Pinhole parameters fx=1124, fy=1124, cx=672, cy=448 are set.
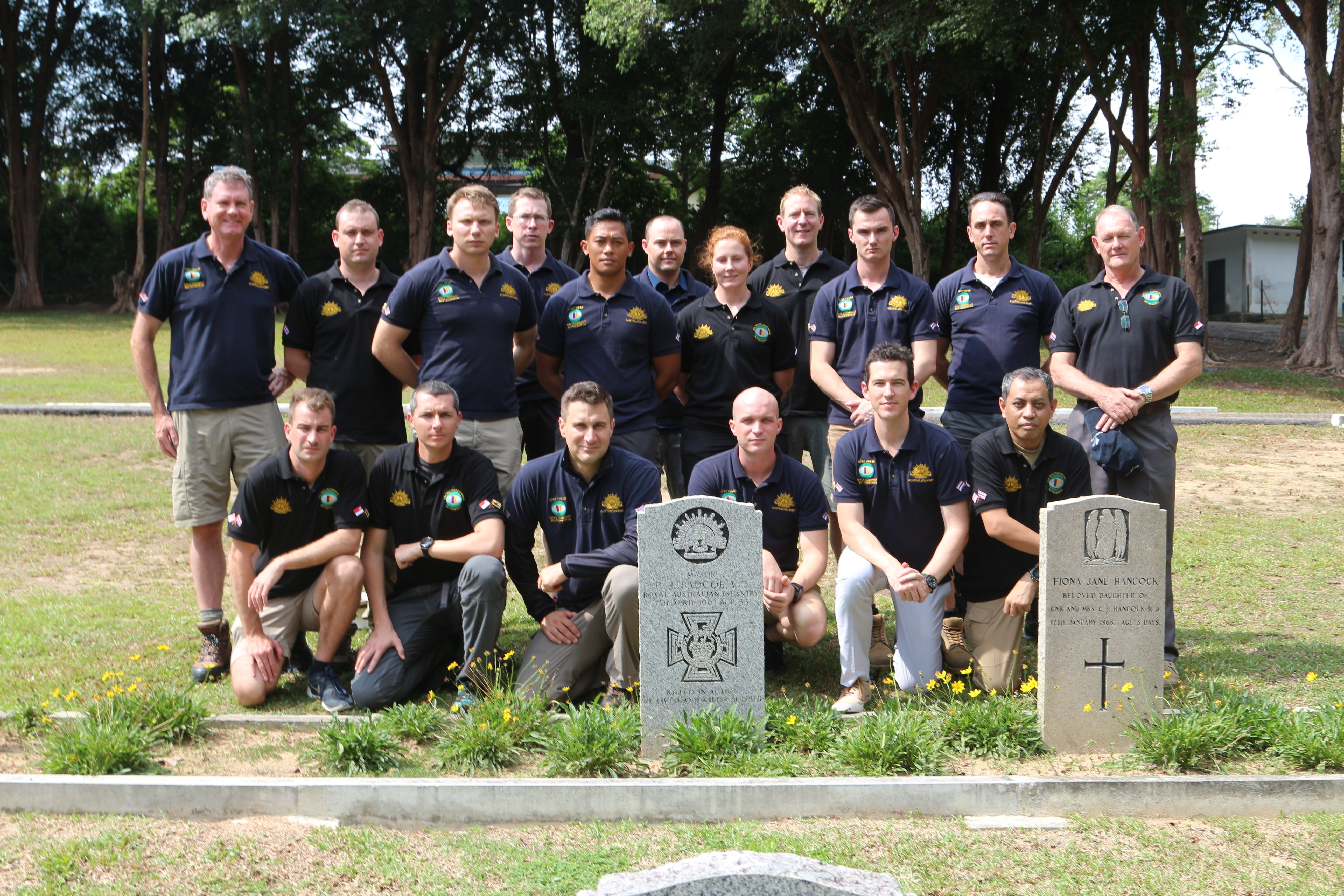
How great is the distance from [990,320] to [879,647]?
1.83 metres

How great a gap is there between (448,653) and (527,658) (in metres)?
0.50

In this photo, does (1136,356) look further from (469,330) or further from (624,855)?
(624,855)

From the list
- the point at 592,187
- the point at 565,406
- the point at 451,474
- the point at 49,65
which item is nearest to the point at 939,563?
the point at 565,406

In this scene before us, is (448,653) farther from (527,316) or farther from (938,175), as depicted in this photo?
(938,175)

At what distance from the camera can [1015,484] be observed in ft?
18.0

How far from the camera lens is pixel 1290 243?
39.5 m

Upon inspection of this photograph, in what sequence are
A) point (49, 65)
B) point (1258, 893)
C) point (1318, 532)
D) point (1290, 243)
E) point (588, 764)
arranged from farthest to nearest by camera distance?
point (1290, 243) → point (49, 65) → point (1318, 532) → point (588, 764) → point (1258, 893)

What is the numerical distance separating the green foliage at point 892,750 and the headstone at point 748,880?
1089mm

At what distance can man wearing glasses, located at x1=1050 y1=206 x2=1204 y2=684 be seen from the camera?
5559 mm

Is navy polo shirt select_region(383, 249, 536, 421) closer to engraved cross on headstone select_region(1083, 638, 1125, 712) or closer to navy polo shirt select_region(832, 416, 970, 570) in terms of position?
navy polo shirt select_region(832, 416, 970, 570)

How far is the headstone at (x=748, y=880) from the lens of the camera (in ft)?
10.1

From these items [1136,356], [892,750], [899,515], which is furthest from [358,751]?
[1136,356]

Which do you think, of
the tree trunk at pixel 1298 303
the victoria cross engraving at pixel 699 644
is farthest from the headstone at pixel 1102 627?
the tree trunk at pixel 1298 303

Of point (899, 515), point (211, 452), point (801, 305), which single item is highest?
point (801, 305)
